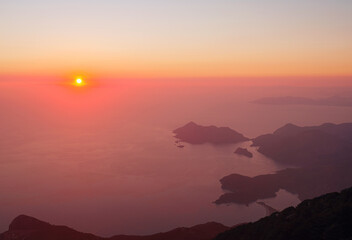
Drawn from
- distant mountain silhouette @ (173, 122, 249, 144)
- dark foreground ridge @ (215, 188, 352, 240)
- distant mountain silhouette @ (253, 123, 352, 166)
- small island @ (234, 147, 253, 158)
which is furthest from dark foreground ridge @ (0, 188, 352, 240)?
distant mountain silhouette @ (173, 122, 249, 144)

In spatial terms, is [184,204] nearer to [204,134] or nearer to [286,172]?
[286,172]

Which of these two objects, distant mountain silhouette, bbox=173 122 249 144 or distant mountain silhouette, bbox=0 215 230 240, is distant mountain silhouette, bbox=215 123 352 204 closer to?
distant mountain silhouette, bbox=173 122 249 144

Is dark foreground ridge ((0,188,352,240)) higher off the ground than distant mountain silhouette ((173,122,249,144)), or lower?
lower

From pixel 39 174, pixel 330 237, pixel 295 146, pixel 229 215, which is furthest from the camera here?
pixel 295 146

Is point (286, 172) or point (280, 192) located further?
point (286, 172)

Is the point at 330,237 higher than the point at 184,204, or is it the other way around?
the point at 330,237

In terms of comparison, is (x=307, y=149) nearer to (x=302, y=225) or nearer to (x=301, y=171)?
(x=301, y=171)

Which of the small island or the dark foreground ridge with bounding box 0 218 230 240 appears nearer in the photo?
the dark foreground ridge with bounding box 0 218 230 240

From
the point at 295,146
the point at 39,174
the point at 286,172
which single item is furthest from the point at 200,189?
the point at 295,146
